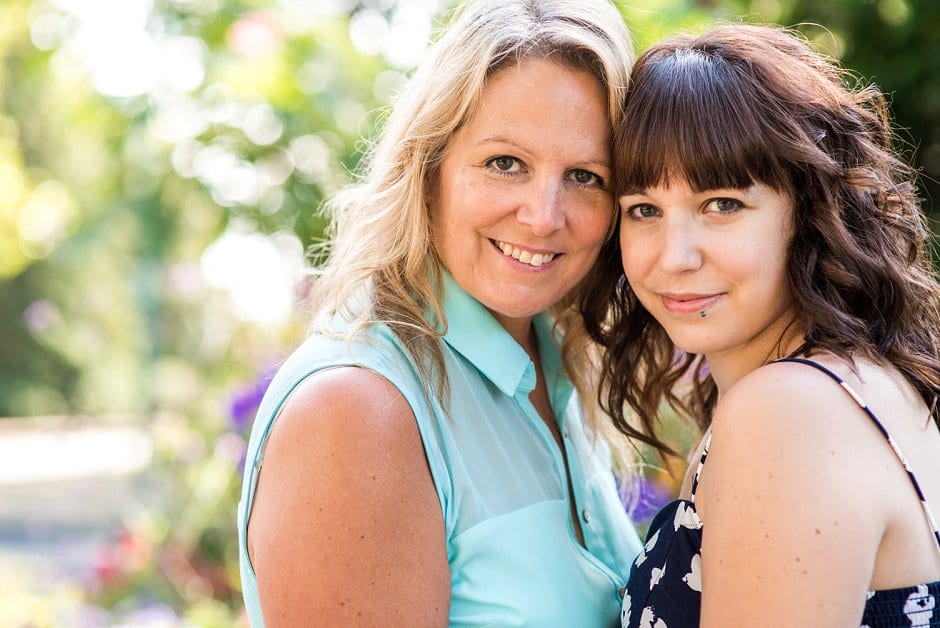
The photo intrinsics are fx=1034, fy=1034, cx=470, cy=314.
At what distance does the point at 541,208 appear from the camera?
→ 2.20 m

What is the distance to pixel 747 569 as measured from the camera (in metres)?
1.64

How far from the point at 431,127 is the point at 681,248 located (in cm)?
61

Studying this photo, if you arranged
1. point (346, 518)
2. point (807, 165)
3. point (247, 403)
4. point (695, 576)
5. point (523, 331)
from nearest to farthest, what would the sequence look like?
point (346, 518) → point (695, 576) → point (807, 165) → point (523, 331) → point (247, 403)

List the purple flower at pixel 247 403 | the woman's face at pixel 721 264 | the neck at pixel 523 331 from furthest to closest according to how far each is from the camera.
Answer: the purple flower at pixel 247 403
the neck at pixel 523 331
the woman's face at pixel 721 264

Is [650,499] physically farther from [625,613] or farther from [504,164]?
[504,164]

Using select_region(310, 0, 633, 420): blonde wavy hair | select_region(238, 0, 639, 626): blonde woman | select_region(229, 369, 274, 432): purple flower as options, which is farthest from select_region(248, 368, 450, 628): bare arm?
select_region(229, 369, 274, 432): purple flower

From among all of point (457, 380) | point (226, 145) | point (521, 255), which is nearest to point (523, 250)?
point (521, 255)

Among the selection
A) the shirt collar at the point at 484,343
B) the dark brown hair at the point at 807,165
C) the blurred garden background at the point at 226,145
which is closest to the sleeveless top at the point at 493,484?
the shirt collar at the point at 484,343

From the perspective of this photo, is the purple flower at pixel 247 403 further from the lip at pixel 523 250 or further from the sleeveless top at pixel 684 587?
the sleeveless top at pixel 684 587

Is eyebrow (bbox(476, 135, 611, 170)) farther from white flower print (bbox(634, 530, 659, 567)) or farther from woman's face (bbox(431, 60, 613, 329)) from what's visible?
white flower print (bbox(634, 530, 659, 567))

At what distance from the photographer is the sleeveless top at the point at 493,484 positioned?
6.30ft

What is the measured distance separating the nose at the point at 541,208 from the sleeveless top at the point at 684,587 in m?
0.59

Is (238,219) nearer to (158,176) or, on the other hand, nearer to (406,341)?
(158,176)

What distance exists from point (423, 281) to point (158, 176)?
3264 mm
